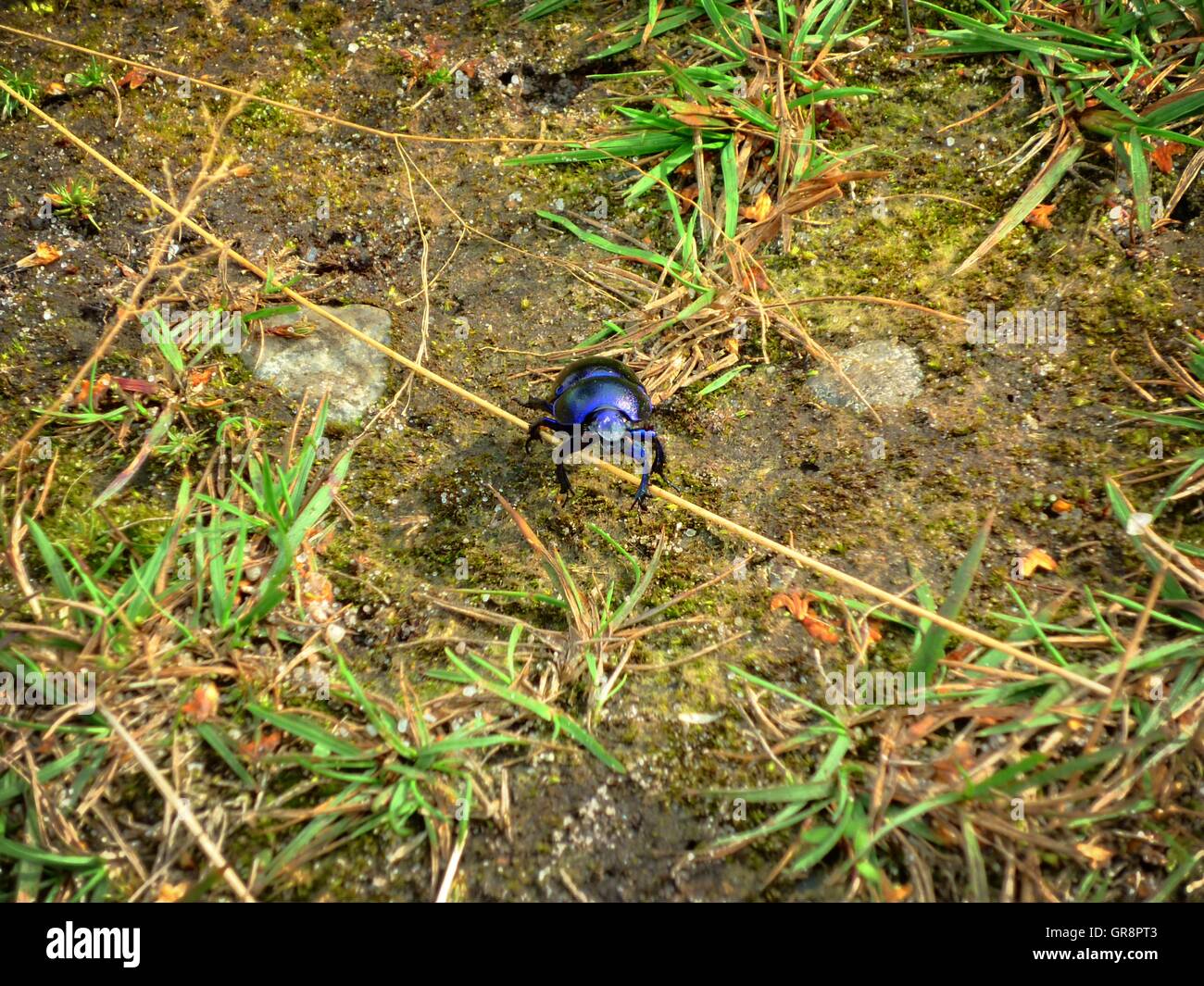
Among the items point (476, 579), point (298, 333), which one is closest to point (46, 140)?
point (298, 333)

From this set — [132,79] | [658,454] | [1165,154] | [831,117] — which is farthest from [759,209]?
[132,79]

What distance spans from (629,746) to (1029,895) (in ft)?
3.69

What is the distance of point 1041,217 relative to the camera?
3336 millimetres

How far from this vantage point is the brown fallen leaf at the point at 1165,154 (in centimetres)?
330

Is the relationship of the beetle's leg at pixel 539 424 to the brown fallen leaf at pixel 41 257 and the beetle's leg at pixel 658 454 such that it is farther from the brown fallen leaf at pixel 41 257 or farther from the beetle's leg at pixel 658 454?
the brown fallen leaf at pixel 41 257

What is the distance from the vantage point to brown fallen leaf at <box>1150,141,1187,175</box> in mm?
3303

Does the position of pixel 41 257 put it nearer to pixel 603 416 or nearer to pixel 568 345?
pixel 568 345

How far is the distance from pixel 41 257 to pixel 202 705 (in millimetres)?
2178

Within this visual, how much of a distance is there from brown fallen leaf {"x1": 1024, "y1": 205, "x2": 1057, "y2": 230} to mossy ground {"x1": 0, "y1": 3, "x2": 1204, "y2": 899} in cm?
5

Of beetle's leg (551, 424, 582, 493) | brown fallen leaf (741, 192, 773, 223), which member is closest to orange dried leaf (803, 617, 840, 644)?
beetle's leg (551, 424, 582, 493)

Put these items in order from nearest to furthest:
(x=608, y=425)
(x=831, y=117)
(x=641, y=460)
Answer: (x=608, y=425), (x=641, y=460), (x=831, y=117)

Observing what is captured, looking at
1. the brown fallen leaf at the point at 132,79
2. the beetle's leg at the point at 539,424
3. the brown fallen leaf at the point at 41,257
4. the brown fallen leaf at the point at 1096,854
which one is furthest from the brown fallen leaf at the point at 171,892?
the brown fallen leaf at the point at 132,79

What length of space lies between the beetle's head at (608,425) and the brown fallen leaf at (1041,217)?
2001mm

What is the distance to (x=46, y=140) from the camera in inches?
140
